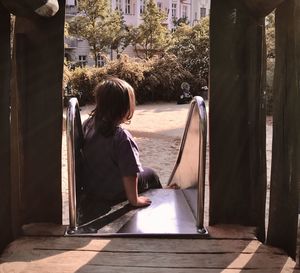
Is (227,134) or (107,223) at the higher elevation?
(227,134)

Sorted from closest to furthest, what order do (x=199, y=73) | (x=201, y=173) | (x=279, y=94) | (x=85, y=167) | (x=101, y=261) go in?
1. (x=101, y=261)
2. (x=279, y=94)
3. (x=201, y=173)
4. (x=85, y=167)
5. (x=199, y=73)

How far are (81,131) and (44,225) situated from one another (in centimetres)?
74

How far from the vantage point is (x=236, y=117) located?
318cm

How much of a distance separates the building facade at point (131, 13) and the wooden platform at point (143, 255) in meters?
26.7

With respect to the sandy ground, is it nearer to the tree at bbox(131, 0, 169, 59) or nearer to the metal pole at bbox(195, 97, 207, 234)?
the metal pole at bbox(195, 97, 207, 234)

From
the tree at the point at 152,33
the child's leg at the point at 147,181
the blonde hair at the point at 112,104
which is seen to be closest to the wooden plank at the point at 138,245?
the blonde hair at the point at 112,104

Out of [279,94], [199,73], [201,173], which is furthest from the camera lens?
[199,73]

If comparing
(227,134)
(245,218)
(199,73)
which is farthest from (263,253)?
(199,73)

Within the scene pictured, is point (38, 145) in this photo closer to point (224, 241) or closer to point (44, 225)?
point (44, 225)

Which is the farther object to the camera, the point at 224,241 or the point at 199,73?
the point at 199,73

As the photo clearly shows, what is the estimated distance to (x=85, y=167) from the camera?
Result: 3.54 meters

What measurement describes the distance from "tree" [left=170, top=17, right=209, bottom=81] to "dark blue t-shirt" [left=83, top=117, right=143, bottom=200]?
1841cm

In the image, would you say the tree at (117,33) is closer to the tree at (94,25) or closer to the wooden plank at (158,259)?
the tree at (94,25)

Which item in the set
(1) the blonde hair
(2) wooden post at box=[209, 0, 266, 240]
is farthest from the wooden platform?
(1) the blonde hair
